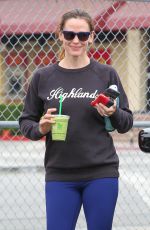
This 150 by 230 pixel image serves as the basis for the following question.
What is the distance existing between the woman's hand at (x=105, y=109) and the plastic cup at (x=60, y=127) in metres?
0.16

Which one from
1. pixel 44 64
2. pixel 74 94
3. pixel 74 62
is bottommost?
pixel 44 64

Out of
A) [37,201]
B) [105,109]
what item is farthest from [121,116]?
[37,201]

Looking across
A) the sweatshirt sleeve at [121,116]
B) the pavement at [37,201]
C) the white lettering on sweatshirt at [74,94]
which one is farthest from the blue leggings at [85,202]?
the pavement at [37,201]

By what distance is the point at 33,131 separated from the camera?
3262 millimetres

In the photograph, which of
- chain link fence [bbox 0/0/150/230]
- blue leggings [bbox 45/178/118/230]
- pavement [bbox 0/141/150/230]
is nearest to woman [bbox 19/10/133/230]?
A: blue leggings [bbox 45/178/118/230]

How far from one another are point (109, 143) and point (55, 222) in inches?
20.3

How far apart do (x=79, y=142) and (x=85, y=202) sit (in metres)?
0.32

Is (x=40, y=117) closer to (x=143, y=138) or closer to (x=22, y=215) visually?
(x=143, y=138)

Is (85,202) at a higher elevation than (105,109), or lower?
lower

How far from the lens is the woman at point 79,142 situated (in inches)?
125

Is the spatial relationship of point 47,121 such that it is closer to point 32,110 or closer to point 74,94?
point 74,94

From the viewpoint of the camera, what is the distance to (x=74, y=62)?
3256 mm

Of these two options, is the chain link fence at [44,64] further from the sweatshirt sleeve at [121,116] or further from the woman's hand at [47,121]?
the woman's hand at [47,121]

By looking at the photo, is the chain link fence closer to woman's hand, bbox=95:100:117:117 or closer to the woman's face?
the woman's face
